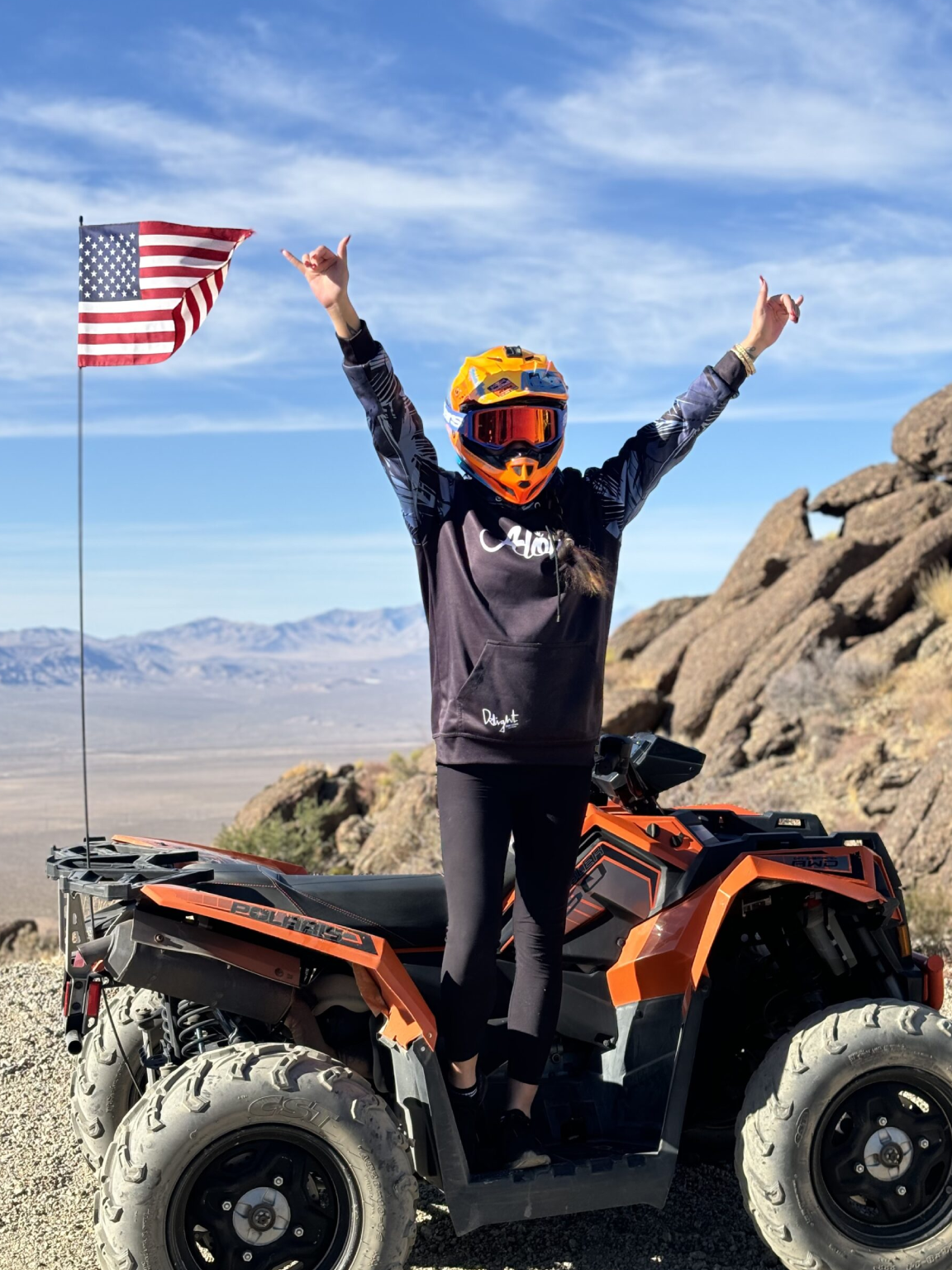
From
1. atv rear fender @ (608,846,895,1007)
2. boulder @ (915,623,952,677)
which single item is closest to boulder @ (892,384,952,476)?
boulder @ (915,623,952,677)

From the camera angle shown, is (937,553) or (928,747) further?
(937,553)

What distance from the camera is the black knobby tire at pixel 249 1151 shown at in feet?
11.5

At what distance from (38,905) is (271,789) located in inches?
321

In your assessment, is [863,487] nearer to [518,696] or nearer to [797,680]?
[797,680]

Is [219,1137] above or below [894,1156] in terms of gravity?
above

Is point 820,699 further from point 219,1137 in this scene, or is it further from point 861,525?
point 219,1137

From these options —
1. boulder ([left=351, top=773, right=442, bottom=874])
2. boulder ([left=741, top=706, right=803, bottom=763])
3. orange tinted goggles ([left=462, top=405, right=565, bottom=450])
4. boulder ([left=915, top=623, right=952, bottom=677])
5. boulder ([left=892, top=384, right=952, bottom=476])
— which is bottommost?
boulder ([left=351, top=773, right=442, bottom=874])

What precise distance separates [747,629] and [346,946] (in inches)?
665

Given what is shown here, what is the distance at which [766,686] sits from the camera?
60.2ft

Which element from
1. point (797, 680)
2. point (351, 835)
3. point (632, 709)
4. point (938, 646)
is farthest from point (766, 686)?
point (351, 835)

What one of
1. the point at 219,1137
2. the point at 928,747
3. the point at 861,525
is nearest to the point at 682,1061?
the point at 219,1137

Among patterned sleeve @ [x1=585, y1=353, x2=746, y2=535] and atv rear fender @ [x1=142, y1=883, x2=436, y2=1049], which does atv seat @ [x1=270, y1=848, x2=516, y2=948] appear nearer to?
atv rear fender @ [x1=142, y1=883, x2=436, y2=1049]

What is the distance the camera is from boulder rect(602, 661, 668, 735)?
1889 centimetres

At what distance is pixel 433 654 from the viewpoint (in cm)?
401
